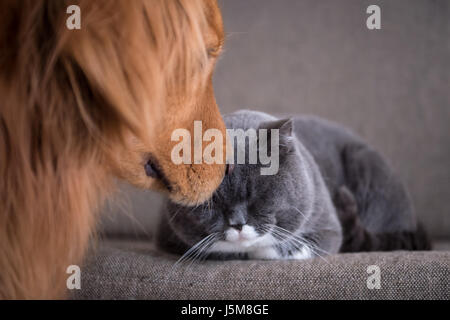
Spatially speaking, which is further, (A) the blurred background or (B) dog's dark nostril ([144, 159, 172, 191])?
(A) the blurred background

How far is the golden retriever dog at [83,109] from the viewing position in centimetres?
72

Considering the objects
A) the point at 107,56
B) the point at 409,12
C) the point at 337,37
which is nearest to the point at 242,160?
the point at 107,56

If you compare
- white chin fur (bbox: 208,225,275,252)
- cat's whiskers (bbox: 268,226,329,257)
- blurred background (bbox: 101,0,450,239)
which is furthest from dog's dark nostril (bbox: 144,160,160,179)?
blurred background (bbox: 101,0,450,239)

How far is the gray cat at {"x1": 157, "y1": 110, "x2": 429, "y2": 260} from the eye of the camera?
3.71 feet

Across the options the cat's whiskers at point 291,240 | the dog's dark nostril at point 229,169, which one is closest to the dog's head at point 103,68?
the dog's dark nostril at point 229,169

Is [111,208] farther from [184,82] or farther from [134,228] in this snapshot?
[134,228]

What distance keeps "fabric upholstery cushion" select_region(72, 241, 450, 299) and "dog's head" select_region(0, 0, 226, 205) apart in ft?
1.15

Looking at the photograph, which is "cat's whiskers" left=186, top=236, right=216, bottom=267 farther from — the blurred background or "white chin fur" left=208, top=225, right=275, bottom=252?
the blurred background

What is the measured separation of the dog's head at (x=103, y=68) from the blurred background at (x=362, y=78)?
106 cm

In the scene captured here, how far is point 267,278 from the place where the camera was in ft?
3.31

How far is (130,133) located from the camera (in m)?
0.81

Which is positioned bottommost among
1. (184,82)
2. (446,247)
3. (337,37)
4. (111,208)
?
(446,247)

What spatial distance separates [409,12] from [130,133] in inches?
58.3

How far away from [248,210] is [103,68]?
547mm
